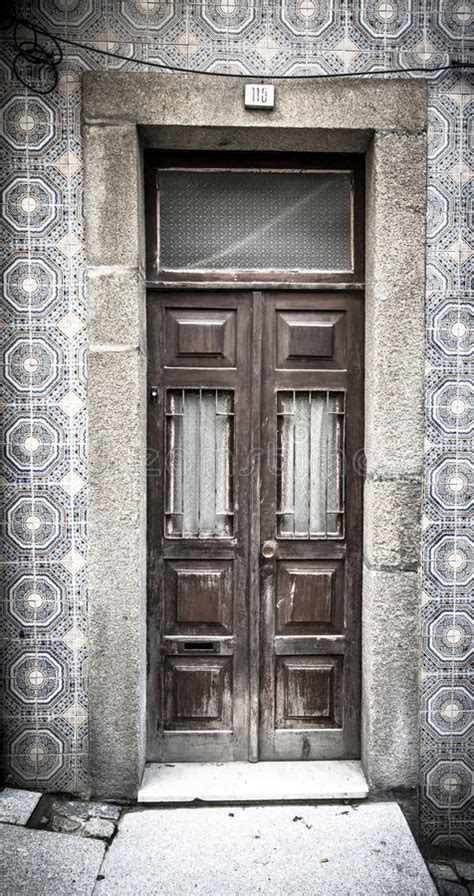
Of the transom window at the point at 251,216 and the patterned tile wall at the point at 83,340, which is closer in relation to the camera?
the patterned tile wall at the point at 83,340

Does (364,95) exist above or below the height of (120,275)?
above

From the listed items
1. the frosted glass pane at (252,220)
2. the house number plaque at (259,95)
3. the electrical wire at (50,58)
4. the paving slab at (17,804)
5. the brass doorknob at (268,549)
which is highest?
the electrical wire at (50,58)

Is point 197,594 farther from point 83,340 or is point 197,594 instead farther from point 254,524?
point 83,340

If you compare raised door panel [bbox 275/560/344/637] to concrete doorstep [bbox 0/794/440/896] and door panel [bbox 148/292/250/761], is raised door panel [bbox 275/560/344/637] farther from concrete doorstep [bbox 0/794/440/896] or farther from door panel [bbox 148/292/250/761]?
concrete doorstep [bbox 0/794/440/896]

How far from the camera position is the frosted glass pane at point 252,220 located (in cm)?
320

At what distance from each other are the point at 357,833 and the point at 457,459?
1.82 meters

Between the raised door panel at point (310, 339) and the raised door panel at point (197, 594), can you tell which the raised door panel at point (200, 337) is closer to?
the raised door panel at point (310, 339)

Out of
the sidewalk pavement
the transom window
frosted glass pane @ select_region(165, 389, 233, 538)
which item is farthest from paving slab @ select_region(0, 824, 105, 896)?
the transom window

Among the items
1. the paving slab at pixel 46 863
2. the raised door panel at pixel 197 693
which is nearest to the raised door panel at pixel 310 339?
the raised door panel at pixel 197 693

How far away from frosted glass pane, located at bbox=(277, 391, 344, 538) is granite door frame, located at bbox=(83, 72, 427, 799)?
8.6 inches

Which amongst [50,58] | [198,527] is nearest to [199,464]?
[198,527]

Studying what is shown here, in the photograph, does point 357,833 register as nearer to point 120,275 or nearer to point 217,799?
point 217,799

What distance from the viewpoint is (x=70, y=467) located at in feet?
10.0

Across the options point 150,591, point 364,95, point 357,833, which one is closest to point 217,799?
point 357,833
